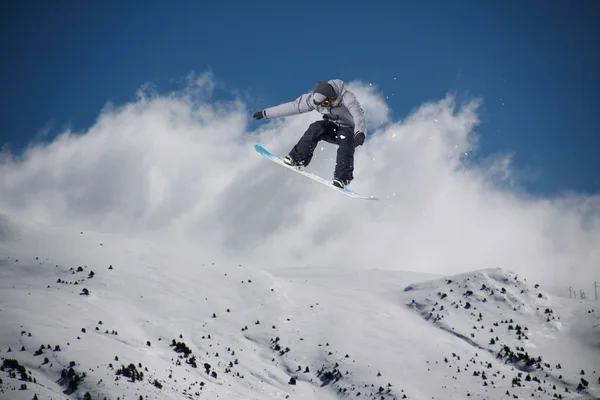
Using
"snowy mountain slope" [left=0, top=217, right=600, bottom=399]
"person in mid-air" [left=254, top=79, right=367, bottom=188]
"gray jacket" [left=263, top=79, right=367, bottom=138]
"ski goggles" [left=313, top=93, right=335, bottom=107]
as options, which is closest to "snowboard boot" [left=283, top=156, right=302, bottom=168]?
"person in mid-air" [left=254, top=79, right=367, bottom=188]

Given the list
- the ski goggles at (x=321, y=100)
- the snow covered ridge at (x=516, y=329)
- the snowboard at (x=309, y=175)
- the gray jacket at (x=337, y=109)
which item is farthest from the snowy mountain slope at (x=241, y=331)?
the ski goggles at (x=321, y=100)

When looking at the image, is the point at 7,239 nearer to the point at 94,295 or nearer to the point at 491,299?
the point at 94,295

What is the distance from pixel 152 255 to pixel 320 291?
956 inches

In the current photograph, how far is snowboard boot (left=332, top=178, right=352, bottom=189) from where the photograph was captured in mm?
13844

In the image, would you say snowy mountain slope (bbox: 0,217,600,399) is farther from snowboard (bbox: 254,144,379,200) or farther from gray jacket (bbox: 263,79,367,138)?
gray jacket (bbox: 263,79,367,138)

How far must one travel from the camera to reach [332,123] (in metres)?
14.7

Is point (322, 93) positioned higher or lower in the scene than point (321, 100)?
higher

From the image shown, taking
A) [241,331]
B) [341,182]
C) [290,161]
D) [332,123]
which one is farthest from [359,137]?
[241,331]

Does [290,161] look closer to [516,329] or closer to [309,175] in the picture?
[309,175]

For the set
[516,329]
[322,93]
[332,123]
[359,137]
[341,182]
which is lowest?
[341,182]

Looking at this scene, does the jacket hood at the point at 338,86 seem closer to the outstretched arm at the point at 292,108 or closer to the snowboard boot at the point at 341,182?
the outstretched arm at the point at 292,108

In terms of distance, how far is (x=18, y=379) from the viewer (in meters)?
28.5

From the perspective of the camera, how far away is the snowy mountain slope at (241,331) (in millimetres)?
36188

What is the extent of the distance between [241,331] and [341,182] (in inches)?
1753
